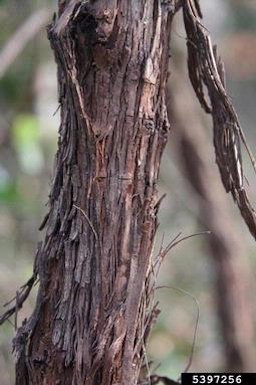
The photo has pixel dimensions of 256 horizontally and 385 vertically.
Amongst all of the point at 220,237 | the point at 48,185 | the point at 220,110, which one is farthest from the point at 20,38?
the point at 220,110

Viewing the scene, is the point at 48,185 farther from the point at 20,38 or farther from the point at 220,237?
the point at 220,237

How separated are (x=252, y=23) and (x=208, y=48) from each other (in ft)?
9.94

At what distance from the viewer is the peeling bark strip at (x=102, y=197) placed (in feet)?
2.68

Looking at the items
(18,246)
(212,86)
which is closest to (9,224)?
(18,246)

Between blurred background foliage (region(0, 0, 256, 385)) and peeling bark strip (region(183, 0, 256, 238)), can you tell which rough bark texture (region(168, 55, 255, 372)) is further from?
peeling bark strip (region(183, 0, 256, 238))

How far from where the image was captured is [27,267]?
8.27 ft

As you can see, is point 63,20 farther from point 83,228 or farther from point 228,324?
point 228,324

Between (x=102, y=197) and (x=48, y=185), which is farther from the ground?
(x=48, y=185)

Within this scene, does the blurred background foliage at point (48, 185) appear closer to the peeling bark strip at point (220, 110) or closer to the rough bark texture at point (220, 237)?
the rough bark texture at point (220, 237)

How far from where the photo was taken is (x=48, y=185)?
203cm

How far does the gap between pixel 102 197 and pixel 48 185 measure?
47.8 inches

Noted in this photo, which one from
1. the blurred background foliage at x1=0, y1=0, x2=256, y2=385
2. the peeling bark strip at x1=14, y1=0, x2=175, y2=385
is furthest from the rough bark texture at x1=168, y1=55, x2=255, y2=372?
the peeling bark strip at x1=14, y1=0, x2=175, y2=385

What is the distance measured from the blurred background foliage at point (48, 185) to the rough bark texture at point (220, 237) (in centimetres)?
5

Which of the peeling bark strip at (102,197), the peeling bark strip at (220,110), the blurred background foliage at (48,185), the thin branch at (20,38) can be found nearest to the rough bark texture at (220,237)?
the blurred background foliage at (48,185)
